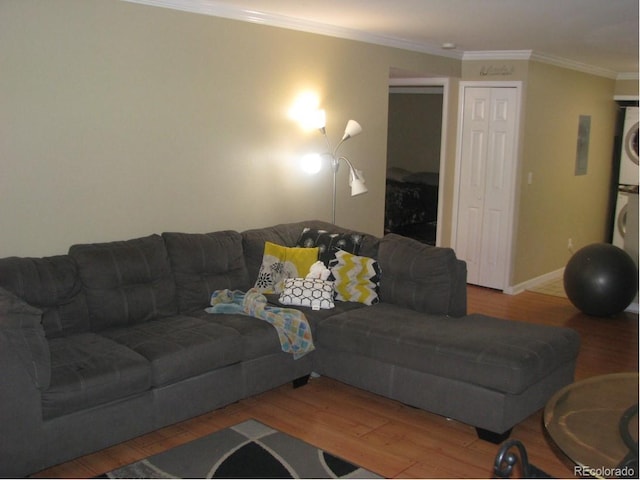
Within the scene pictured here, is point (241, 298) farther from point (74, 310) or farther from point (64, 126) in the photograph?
point (64, 126)

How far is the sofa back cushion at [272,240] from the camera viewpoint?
4.56 m

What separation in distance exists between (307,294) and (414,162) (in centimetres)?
459

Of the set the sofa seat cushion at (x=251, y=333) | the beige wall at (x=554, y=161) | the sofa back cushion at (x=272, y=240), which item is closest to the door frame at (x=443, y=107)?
the beige wall at (x=554, y=161)

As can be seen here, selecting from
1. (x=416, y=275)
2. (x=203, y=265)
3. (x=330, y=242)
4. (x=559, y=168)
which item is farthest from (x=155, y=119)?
(x=559, y=168)

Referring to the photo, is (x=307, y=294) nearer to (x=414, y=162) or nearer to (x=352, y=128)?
(x=352, y=128)

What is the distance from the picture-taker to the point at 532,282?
699 cm

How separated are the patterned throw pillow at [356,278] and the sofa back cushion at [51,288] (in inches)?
65.0

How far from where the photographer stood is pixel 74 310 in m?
3.59

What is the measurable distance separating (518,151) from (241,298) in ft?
11.6

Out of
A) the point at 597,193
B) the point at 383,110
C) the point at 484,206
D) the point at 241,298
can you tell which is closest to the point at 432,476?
the point at 241,298

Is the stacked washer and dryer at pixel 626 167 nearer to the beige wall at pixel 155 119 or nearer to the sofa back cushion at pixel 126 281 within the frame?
the beige wall at pixel 155 119

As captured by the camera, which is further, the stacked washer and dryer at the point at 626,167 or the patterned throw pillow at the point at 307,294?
the stacked washer and dryer at the point at 626,167

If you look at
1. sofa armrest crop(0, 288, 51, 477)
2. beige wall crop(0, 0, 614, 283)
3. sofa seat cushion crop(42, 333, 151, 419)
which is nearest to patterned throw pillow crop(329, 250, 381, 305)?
beige wall crop(0, 0, 614, 283)

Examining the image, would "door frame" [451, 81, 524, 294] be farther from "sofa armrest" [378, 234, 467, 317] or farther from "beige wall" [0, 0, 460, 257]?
"sofa armrest" [378, 234, 467, 317]
